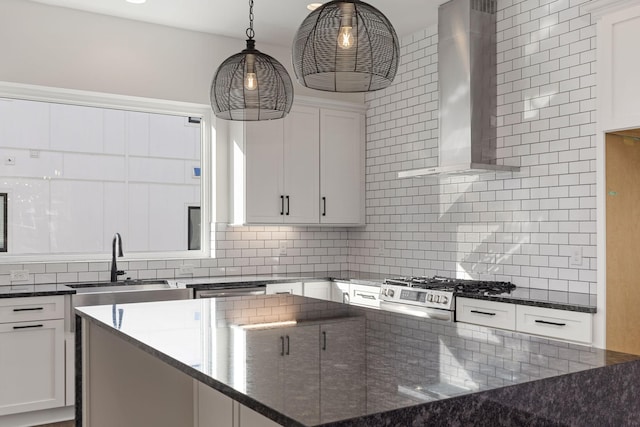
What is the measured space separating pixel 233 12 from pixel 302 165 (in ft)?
4.94

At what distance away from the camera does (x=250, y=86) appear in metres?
2.92

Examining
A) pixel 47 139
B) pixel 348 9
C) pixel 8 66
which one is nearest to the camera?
pixel 348 9

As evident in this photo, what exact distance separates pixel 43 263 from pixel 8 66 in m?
1.55

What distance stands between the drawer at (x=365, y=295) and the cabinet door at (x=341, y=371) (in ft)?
8.69

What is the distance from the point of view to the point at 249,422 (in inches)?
96.4

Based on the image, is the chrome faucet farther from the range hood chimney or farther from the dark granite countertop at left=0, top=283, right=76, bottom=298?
the range hood chimney

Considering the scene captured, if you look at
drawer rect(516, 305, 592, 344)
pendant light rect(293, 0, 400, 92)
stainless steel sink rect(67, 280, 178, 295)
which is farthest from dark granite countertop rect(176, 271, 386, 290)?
pendant light rect(293, 0, 400, 92)

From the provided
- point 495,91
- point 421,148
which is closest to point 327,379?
point 495,91

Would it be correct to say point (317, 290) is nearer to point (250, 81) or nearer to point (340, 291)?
point (340, 291)

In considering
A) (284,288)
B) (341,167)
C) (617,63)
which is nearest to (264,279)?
(284,288)

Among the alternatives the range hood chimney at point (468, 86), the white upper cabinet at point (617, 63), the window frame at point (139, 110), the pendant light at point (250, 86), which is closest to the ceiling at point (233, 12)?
the range hood chimney at point (468, 86)

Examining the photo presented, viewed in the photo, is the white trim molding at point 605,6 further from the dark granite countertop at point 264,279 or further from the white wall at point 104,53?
the white wall at point 104,53

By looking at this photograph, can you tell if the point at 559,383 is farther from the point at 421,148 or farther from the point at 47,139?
the point at 47,139

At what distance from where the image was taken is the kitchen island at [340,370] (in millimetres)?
1367
